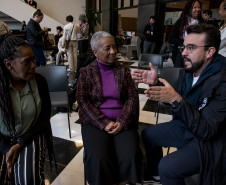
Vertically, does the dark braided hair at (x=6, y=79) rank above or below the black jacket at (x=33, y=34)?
below

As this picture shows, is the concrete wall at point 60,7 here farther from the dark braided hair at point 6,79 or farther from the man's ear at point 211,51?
the man's ear at point 211,51

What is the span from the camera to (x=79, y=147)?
1.94m

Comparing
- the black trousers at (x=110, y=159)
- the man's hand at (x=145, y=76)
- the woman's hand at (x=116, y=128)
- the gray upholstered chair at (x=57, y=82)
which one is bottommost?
the black trousers at (x=110, y=159)

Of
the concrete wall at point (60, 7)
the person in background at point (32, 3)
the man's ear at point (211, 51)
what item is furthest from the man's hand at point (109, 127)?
the concrete wall at point (60, 7)

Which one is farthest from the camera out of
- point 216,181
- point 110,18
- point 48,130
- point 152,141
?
point 110,18

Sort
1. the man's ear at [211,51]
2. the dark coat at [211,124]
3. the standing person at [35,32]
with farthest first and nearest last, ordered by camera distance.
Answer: the standing person at [35,32]
the man's ear at [211,51]
the dark coat at [211,124]

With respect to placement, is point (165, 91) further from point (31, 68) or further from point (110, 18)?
point (110, 18)

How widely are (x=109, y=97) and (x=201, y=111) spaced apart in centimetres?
70

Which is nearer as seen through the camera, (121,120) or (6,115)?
(6,115)

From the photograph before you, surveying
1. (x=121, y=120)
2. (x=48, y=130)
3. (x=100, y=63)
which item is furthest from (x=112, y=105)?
(x=48, y=130)

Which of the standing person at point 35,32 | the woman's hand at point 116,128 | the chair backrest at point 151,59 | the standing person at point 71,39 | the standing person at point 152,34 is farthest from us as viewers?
the standing person at point 152,34

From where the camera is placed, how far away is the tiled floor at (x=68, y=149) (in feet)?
5.06

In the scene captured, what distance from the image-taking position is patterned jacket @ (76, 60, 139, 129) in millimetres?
1411

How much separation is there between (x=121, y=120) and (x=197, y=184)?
2.07ft
